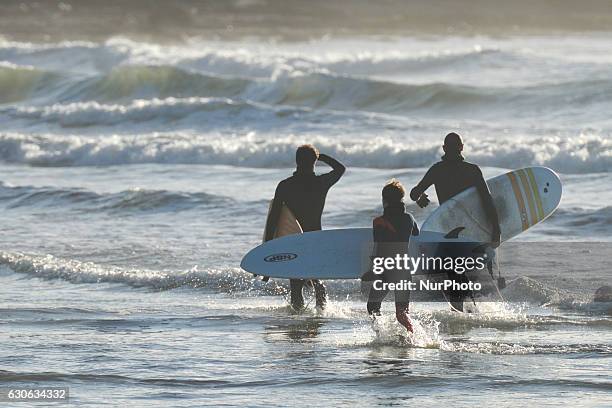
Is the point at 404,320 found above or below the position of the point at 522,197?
below

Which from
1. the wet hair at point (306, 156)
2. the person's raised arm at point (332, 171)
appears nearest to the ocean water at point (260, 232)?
the person's raised arm at point (332, 171)

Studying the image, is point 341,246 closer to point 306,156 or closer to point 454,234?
point 306,156

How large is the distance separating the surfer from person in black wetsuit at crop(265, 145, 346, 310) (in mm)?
1168

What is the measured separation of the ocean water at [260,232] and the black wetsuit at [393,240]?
0.22 metres

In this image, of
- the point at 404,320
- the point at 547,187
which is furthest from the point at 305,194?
the point at 547,187

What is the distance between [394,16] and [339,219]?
150 feet

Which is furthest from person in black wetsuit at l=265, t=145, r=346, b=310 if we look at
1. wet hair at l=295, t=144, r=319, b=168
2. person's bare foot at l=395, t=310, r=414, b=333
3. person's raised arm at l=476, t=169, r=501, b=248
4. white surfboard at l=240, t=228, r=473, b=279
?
person's bare foot at l=395, t=310, r=414, b=333

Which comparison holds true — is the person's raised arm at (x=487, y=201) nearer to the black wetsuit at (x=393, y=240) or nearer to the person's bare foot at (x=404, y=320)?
the black wetsuit at (x=393, y=240)

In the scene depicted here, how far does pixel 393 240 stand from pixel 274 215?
147 cm

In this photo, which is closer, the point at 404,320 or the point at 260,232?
the point at 404,320

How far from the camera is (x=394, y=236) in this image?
8664mm

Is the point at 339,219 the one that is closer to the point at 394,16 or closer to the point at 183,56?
the point at 183,56

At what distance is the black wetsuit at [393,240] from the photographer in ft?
28.3

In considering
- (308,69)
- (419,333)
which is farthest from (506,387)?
(308,69)
